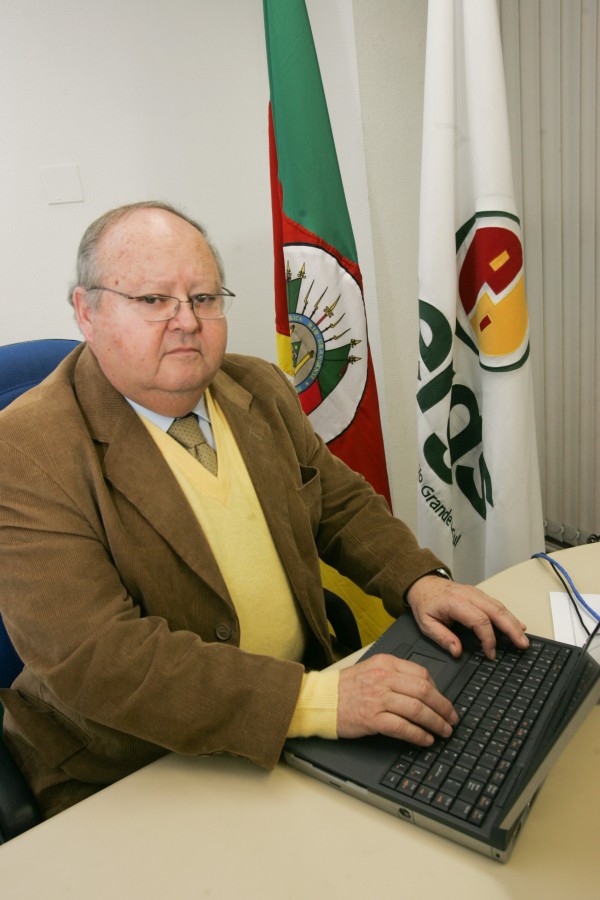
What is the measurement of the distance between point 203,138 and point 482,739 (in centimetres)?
199

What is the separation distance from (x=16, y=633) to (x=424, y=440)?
3.87 ft

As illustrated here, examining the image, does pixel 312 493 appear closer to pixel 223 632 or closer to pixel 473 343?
pixel 223 632

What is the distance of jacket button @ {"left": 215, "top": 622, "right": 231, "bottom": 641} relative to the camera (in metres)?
1.10

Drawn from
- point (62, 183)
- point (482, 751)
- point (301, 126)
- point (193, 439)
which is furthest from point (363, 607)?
point (62, 183)

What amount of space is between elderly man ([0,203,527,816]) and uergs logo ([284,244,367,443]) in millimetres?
601

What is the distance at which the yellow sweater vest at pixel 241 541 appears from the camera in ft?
3.78

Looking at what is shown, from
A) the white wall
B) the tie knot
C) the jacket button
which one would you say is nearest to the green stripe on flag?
the white wall

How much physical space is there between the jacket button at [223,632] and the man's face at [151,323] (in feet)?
1.21

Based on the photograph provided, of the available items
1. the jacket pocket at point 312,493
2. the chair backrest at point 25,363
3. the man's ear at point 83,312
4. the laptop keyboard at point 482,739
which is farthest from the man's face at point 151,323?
the laptop keyboard at point 482,739

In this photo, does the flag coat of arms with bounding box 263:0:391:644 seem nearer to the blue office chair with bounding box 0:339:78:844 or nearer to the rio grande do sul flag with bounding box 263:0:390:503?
the rio grande do sul flag with bounding box 263:0:390:503

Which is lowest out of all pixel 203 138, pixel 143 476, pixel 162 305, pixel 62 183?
pixel 143 476

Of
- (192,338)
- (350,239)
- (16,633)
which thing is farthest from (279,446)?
(350,239)

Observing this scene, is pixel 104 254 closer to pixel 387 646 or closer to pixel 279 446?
pixel 279 446

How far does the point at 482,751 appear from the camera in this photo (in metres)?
0.80
